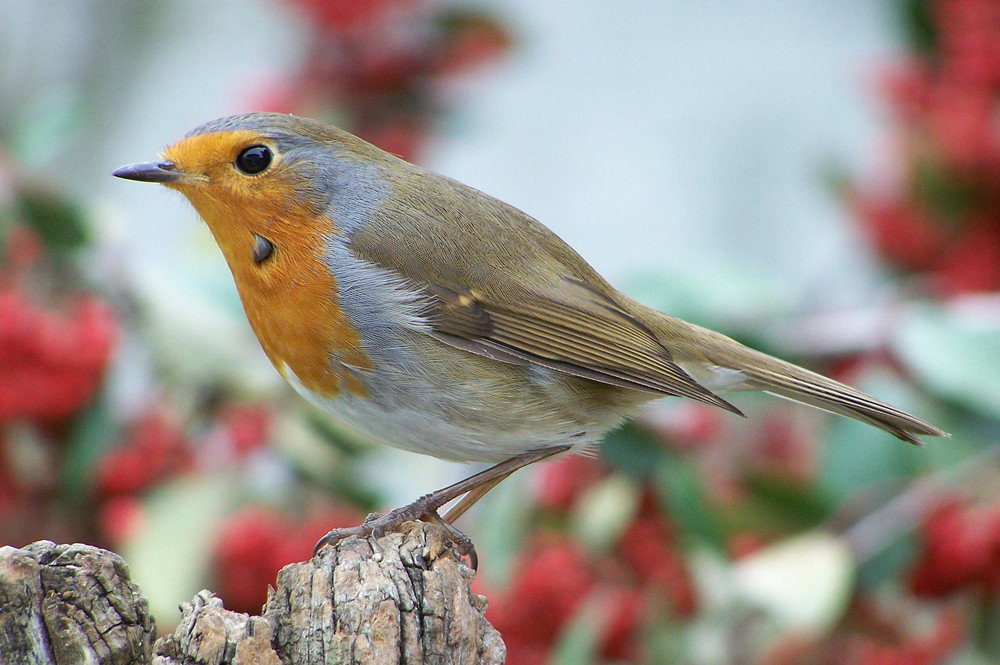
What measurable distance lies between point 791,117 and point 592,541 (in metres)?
4.01

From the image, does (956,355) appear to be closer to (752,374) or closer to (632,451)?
(752,374)

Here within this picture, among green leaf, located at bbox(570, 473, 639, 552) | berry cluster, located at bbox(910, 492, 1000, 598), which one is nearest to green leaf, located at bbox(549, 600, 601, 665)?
green leaf, located at bbox(570, 473, 639, 552)

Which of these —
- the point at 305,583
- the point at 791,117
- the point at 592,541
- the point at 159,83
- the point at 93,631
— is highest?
the point at 791,117

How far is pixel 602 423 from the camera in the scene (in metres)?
2.15

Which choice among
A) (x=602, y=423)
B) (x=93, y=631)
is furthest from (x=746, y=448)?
(x=93, y=631)

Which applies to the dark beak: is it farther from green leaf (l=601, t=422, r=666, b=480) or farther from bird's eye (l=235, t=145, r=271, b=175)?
green leaf (l=601, t=422, r=666, b=480)

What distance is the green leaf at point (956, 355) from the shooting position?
263cm

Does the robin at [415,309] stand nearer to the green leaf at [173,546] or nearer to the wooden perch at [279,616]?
the wooden perch at [279,616]

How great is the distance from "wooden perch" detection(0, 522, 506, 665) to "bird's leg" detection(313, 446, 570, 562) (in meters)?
0.26

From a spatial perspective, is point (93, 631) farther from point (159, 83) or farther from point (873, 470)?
point (159, 83)

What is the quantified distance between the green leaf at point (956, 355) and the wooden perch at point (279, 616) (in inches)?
63.4

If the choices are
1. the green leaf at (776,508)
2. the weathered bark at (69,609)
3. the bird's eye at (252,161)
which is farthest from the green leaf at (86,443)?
the green leaf at (776,508)

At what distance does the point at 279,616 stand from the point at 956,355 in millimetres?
1960

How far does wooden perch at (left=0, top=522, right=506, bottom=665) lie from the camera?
1158 millimetres
